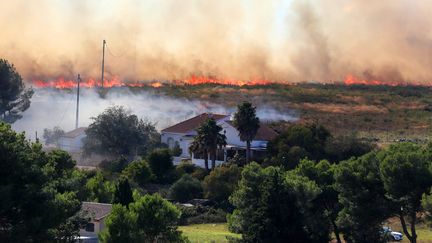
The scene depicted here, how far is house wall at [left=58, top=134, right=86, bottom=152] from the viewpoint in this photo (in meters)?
94.9

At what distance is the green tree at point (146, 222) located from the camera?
153ft

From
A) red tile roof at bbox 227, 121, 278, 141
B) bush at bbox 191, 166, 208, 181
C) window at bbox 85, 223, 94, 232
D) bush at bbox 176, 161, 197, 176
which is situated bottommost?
window at bbox 85, 223, 94, 232

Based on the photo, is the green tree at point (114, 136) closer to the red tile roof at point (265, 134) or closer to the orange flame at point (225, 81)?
the red tile roof at point (265, 134)

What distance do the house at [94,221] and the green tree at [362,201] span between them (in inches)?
516

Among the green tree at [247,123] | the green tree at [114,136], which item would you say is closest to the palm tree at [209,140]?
the green tree at [247,123]

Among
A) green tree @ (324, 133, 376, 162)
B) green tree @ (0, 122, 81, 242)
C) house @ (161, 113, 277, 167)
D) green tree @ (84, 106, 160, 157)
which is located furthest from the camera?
green tree @ (84, 106, 160, 157)

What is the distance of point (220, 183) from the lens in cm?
7100

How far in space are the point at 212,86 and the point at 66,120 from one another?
30080 mm

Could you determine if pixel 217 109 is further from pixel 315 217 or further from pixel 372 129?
pixel 315 217

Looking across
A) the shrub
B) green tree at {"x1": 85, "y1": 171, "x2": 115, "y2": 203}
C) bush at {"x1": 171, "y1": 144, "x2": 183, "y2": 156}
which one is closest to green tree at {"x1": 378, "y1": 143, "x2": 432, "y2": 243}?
green tree at {"x1": 85, "y1": 171, "x2": 115, "y2": 203}

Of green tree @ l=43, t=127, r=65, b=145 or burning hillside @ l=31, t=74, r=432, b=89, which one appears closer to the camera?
green tree @ l=43, t=127, r=65, b=145

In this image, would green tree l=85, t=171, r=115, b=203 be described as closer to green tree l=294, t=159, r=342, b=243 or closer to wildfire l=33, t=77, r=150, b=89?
green tree l=294, t=159, r=342, b=243

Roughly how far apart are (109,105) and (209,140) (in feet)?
116

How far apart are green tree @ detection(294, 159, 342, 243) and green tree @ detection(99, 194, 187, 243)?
29.8 feet
